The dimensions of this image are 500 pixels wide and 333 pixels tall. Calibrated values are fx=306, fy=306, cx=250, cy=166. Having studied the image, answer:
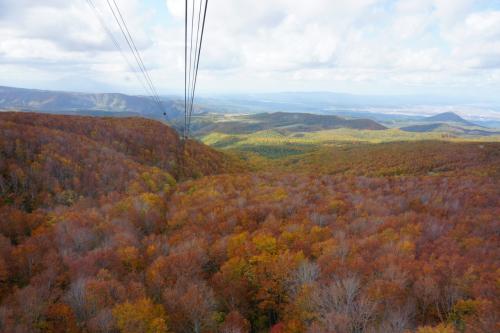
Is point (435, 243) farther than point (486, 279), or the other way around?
point (435, 243)

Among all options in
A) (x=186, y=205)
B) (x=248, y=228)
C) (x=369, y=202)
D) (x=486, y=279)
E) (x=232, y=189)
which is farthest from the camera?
(x=232, y=189)

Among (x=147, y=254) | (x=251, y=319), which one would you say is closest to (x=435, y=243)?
(x=251, y=319)

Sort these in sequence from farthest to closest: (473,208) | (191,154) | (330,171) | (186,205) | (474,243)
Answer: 1. (330,171)
2. (191,154)
3. (186,205)
4. (473,208)
5. (474,243)

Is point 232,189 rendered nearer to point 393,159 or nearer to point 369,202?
point 369,202

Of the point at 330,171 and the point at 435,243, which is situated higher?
the point at 435,243

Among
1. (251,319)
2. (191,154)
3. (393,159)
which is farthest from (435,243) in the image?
(393,159)

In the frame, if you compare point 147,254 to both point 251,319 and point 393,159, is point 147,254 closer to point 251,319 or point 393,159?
point 251,319
